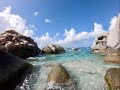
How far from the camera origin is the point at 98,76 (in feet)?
48.4

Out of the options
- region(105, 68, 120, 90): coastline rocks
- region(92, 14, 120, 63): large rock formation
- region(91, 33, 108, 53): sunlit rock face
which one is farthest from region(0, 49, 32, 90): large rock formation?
region(91, 33, 108, 53): sunlit rock face

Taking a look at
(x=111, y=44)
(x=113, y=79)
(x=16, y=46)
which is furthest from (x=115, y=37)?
(x=113, y=79)

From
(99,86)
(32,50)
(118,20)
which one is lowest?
(99,86)

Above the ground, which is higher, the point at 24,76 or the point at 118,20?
the point at 118,20

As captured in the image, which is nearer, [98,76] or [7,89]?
[7,89]

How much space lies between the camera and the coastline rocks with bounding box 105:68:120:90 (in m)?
12.5

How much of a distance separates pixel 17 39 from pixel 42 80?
71.8ft

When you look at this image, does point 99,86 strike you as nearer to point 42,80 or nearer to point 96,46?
point 42,80

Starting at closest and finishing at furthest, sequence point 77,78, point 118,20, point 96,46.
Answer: point 77,78 → point 118,20 → point 96,46

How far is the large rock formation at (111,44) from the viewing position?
69.0 feet

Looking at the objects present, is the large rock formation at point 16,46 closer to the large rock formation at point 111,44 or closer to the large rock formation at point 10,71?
the large rock formation at point 111,44

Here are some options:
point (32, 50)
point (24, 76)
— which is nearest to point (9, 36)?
point (32, 50)

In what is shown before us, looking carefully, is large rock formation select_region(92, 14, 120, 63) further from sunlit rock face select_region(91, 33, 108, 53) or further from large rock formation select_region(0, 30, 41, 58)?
large rock formation select_region(0, 30, 41, 58)

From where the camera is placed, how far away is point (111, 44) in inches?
1304
